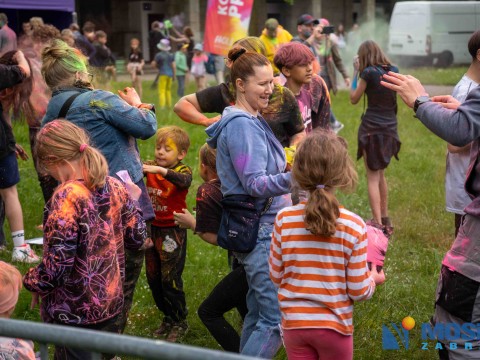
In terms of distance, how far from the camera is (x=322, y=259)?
10.8 feet

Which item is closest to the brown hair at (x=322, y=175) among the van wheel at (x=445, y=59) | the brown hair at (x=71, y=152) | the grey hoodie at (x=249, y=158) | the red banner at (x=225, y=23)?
the grey hoodie at (x=249, y=158)

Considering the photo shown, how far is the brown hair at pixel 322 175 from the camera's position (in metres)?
3.23

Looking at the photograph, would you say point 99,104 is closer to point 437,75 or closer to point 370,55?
point 370,55

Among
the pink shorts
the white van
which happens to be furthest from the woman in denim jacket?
the white van

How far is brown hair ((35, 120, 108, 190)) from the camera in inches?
136

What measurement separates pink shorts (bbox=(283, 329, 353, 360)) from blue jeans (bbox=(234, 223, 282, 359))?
0.51 meters

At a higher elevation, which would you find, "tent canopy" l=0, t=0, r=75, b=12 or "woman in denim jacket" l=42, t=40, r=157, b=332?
"woman in denim jacket" l=42, t=40, r=157, b=332

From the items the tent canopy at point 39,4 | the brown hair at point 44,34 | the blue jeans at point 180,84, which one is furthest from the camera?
the blue jeans at point 180,84

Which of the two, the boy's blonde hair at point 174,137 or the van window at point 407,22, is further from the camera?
the van window at point 407,22

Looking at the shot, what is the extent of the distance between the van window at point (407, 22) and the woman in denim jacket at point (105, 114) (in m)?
26.2

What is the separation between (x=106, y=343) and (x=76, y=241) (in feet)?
4.97

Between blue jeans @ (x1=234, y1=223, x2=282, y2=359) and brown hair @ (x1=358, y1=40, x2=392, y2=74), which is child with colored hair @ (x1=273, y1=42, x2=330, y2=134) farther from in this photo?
brown hair @ (x1=358, y1=40, x2=392, y2=74)

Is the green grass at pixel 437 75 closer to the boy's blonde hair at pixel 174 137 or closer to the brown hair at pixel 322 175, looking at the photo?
the boy's blonde hair at pixel 174 137

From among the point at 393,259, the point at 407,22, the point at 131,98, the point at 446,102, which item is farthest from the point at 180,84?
the point at 446,102
